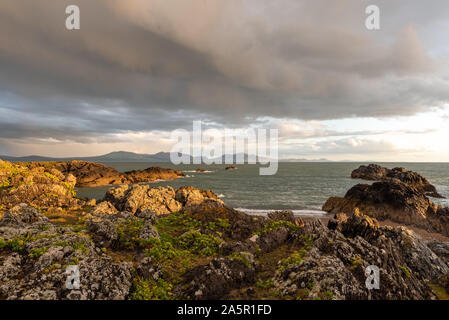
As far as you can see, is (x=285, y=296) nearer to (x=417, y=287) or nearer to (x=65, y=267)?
(x=417, y=287)

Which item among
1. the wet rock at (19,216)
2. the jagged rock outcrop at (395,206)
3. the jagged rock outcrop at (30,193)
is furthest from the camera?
the jagged rock outcrop at (395,206)

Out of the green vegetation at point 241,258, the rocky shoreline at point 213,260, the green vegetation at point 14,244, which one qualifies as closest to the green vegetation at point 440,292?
the rocky shoreline at point 213,260

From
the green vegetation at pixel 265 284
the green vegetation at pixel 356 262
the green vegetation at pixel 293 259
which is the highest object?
the green vegetation at pixel 356 262

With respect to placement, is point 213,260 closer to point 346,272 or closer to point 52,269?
point 346,272

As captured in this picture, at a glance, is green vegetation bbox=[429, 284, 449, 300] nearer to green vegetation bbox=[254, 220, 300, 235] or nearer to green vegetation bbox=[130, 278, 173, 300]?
green vegetation bbox=[254, 220, 300, 235]

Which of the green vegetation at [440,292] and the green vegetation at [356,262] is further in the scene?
the green vegetation at [440,292]

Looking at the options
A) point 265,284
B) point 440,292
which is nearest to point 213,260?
point 265,284

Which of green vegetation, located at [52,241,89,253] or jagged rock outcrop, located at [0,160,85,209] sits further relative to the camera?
jagged rock outcrop, located at [0,160,85,209]

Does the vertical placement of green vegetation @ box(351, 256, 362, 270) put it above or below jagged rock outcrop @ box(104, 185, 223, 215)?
above

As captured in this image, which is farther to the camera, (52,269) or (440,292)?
(440,292)

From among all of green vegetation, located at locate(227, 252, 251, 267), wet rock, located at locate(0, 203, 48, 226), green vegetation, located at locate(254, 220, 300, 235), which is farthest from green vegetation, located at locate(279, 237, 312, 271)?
wet rock, located at locate(0, 203, 48, 226)

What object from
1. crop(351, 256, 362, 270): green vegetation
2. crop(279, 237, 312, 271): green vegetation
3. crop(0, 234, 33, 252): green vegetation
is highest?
crop(0, 234, 33, 252): green vegetation

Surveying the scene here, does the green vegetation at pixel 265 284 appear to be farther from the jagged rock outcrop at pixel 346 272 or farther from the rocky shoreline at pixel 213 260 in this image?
the jagged rock outcrop at pixel 346 272

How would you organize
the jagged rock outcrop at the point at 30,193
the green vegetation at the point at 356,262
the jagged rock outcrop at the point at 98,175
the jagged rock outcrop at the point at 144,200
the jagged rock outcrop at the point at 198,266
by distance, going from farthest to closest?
the jagged rock outcrop at the point at 98,175
the jagged rock outcrop at the point at 144,200
the jagged rock outcrop at the point at 30,193
the green vegetation at the point at 356,262
the jagged rock outcrop at the point at 198,266
